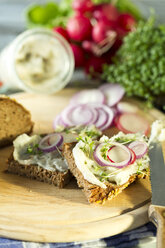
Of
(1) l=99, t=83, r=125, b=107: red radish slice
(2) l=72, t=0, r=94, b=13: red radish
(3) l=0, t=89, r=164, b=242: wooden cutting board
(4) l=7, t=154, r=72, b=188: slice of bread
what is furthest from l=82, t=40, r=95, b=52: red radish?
(3) l=0, t=89, r=164, b=242: wooden cutting board

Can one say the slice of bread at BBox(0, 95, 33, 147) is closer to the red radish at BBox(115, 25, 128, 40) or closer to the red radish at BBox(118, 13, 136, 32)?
the red radish at BBox(115, 25, 128, 40)

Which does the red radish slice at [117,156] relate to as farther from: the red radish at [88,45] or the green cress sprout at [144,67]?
the red radish at [88,45]

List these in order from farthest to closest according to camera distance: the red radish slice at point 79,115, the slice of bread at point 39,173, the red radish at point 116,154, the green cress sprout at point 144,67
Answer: the green cress sprout at point 144,67
the red radish slice at point 79,115
the slice of bread at point 39,173
the red radish at point 116,154

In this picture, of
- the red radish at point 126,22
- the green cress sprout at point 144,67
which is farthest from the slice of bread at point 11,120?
the red radish at point 126,22

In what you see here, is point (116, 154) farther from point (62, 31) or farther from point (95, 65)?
point (62, 31)

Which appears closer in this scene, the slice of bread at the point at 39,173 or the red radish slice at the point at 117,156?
the red radish slice at the point at 117,156

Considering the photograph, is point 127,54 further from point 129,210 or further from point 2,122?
point 129,210
